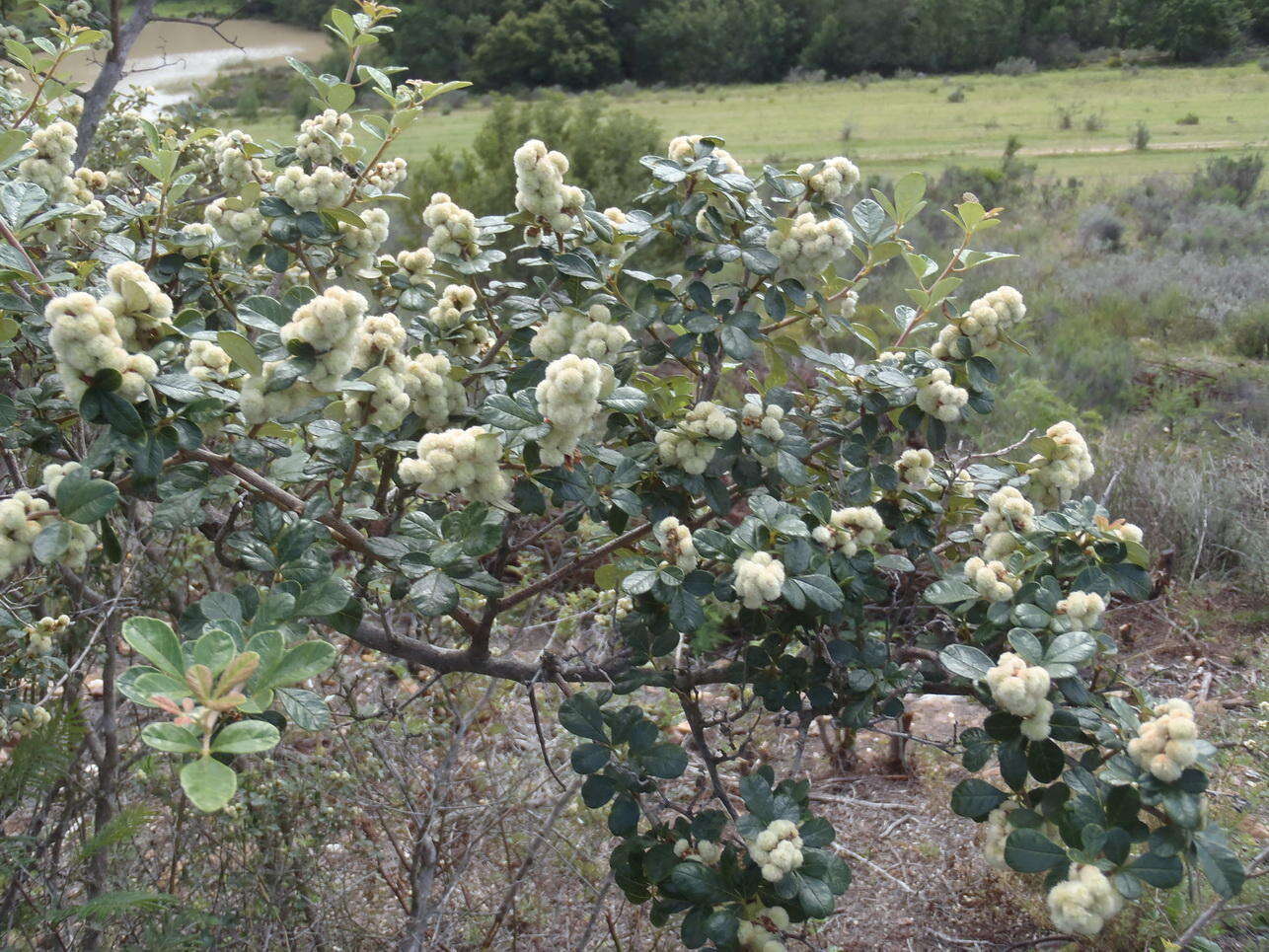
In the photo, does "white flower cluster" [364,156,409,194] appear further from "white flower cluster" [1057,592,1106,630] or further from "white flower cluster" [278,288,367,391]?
"white flower cluster" [1057,592,1106,630]

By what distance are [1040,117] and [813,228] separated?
21.6 meters

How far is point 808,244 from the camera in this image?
158cm

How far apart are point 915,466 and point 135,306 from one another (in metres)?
1.22

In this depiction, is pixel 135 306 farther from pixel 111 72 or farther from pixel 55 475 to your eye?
pixel 111 72

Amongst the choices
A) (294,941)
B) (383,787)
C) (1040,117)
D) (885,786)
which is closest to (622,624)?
(294,941)

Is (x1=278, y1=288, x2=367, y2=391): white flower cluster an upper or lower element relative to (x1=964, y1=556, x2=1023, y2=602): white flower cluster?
upper

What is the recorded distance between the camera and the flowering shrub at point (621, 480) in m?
1.15

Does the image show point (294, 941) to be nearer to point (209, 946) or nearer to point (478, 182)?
point (209, 946)

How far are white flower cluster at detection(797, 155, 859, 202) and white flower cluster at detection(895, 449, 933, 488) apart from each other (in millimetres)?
470

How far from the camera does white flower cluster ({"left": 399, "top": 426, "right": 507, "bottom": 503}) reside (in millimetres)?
1262

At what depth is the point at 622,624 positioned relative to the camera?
5.10 feet

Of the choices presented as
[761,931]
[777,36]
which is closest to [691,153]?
[761,931]

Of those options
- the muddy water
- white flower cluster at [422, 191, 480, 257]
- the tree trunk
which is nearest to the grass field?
the muddy water

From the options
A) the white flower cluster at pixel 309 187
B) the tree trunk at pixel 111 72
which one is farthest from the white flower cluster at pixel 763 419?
the tree trunk at pixel 111 72
